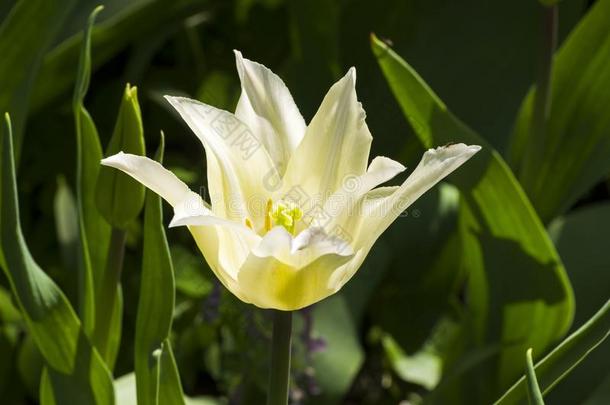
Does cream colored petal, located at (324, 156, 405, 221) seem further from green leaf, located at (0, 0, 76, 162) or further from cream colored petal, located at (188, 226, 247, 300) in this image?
green leaf, located at (0, 0, 76, 162)

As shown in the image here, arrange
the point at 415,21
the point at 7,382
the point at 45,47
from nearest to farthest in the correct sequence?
the point at 45,47, the point at 7,382, the point at 415,21

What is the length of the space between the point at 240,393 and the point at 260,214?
51 centimetres

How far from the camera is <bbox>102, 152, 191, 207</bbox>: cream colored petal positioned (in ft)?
2.45

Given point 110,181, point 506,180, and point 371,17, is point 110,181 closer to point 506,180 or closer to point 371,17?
point 506,180

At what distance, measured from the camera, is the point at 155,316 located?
1.01 m

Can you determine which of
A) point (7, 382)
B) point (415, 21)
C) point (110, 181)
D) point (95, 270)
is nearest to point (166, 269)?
point (110, 181)

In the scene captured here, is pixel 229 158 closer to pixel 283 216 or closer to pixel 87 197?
pixel 283 216

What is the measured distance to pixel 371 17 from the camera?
1709 millimetres

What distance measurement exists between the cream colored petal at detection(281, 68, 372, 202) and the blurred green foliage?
0.55 ft

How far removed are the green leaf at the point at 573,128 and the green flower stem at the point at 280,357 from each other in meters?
0.57

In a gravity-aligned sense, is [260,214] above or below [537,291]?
above

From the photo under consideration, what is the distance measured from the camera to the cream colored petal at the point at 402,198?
0.76 meters

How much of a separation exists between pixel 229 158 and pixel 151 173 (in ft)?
0.40

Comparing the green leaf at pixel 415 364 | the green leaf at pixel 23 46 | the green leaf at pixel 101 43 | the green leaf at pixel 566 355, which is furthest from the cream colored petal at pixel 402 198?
the green leaf at pixel 415 364
